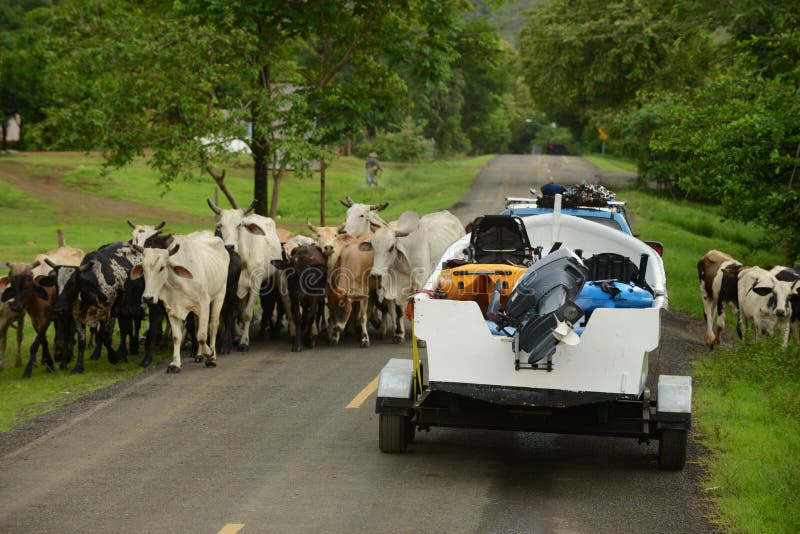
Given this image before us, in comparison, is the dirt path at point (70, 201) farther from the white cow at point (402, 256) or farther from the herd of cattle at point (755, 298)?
the herd of cattle at point (755, 298)

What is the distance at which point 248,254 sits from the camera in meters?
17.6

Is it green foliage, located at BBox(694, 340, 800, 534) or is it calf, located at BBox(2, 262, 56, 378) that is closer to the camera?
green foliage, located at BBox(694, 340, 800, 534)

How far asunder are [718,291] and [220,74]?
554 inches

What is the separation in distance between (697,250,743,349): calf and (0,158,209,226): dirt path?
86.4ft

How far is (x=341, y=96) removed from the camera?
2875cm

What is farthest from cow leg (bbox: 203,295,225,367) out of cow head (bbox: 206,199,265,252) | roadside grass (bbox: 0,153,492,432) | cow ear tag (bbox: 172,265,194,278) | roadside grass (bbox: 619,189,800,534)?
roadside grass (bbox: 619,189,800,534)

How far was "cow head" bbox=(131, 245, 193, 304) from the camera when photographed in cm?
1526

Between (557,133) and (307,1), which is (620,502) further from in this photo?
(557,133)

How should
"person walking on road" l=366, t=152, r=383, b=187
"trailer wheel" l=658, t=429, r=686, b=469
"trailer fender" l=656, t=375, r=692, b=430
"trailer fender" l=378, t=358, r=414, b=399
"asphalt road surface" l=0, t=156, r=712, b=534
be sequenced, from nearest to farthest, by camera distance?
"asphalt road surface" l=0, t=156, r=712, b=534
"trailer fender" l=656, t=375, r=692, b=430
"trailer wheel" l=658, t=429, r=686, b=469
"trailer fender" l=378, t=358, r=414, b=399
"person walking on road" l=366, t=152, r=383, b=187

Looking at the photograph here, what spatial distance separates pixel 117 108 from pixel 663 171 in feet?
80.9

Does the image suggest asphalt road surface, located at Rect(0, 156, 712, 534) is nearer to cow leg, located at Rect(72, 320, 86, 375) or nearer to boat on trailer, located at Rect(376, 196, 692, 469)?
boat on trailer, located at Rect(376, 196, 692, 469)

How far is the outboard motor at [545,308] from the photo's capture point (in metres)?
8.67

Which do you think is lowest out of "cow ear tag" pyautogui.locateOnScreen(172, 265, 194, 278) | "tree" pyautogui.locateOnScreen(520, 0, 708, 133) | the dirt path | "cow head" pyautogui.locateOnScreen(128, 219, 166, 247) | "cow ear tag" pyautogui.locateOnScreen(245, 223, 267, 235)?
the dirt path

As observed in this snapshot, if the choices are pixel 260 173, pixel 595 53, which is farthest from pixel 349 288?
pixel 595 53
